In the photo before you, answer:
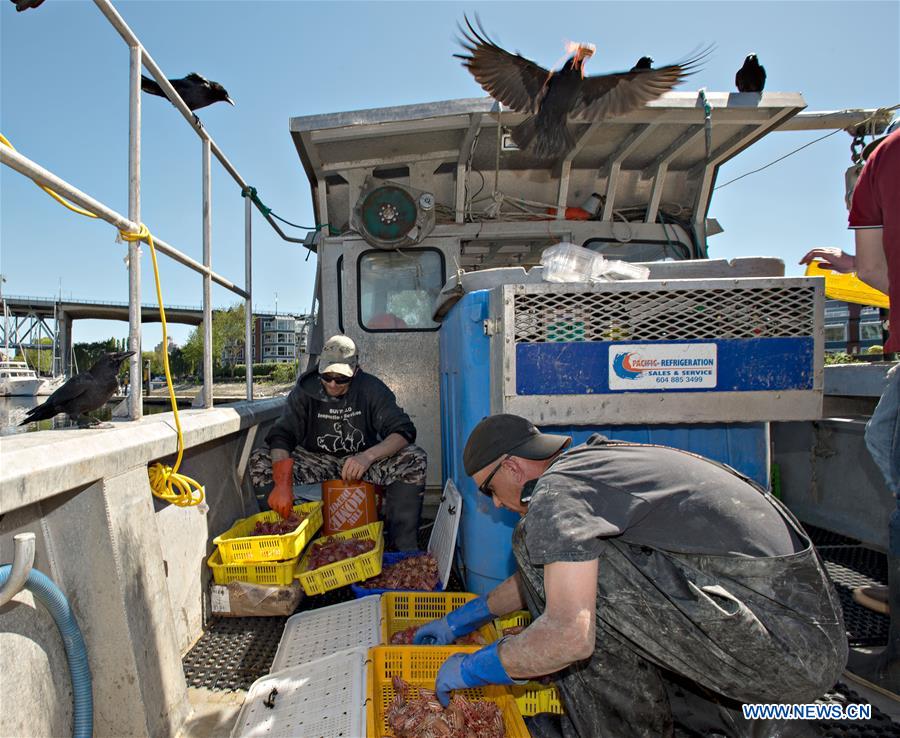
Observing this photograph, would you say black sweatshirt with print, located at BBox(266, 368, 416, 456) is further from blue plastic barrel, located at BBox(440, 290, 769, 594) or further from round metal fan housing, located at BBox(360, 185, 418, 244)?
round metal fan housing, located at BBox(360, 185, 418, 244)

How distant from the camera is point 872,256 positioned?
7.08 feet

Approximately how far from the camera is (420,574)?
291 cm

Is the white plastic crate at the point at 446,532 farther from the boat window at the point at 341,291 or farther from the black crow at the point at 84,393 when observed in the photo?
the boat window at the point at 341,291

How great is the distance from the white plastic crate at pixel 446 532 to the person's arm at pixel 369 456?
46 cm

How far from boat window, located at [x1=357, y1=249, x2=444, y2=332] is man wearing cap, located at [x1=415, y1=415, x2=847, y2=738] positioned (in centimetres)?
302

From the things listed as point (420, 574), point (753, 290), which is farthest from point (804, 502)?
point (420, 574)

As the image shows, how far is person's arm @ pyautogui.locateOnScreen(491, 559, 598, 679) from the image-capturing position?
56.8 inches

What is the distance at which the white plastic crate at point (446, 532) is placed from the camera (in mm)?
2791

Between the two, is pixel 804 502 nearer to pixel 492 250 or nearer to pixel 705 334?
pixel 705 334

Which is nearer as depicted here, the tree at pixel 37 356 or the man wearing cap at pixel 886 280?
the man wearing cap at pixel 886 280

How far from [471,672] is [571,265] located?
1.62 m

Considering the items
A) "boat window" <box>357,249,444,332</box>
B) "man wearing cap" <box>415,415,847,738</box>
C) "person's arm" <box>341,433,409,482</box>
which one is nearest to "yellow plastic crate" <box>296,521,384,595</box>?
"person's arm" <box>341,433,409,482</box>

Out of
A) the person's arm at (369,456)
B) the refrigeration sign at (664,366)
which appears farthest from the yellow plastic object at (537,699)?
the person's arm at (369,456)

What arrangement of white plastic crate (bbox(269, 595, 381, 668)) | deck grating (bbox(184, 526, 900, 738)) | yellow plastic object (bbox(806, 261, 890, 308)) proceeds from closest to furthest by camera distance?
1. deck grating (bbox(184, 526, 900, 738))
2. white plastic crate (bbox(269, 595, 381, 668))
3. yellow plastic object (bbox(806, 261, 890, 308))
